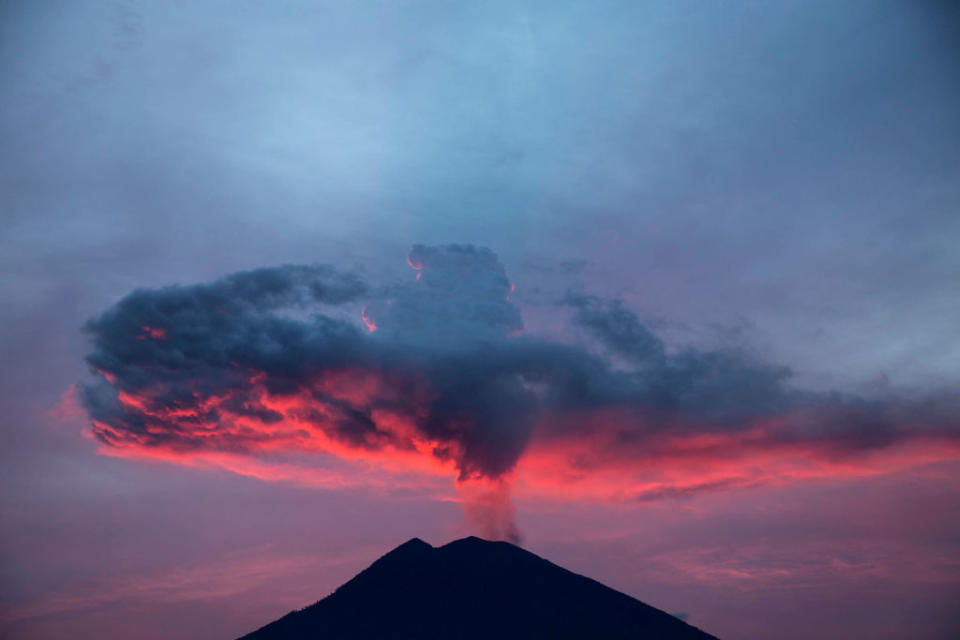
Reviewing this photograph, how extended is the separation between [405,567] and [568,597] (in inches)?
1215

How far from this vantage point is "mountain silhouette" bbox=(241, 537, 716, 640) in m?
133

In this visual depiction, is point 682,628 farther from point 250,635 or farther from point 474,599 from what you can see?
point 250,635

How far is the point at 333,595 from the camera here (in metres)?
148

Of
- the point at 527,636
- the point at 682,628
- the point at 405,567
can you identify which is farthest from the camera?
the point at 405,567

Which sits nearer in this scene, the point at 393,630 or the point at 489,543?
the point at 393,630

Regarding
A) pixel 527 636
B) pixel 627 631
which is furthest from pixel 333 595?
pixel 627 631

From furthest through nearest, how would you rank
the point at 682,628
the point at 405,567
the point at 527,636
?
1. the point at 405,567
2. the point at 682,628
3. the point at 527,636

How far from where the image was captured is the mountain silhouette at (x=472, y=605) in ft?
436

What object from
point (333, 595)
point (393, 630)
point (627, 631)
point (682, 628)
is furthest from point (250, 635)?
point (682, 628)

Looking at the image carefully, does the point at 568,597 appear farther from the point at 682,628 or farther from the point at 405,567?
the point at 405,567

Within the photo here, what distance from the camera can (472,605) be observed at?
13888cm

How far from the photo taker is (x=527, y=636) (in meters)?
130

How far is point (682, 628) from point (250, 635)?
74.0 metres

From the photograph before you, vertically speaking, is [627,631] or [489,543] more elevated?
[489,543]
